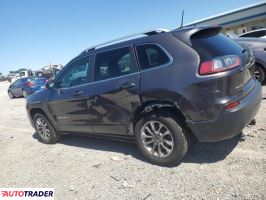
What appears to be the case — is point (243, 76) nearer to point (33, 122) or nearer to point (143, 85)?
point (143, 85)

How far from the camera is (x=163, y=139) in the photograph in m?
4.43

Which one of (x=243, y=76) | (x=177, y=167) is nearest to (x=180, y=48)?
(x=243, y=76)

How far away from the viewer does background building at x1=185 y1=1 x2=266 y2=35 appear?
36781 millimetres

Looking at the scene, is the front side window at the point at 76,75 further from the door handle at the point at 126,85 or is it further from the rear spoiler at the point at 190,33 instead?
the rear spoiler at the point at 190,33

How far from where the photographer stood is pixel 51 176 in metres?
4.99

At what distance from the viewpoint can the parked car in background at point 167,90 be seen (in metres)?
3.89

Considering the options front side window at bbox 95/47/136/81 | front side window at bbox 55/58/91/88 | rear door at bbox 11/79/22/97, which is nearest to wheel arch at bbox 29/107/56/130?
front side window at bbox 55/58/91/88

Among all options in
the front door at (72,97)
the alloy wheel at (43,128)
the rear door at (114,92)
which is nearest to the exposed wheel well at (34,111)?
the alloy wheel at (43,128)

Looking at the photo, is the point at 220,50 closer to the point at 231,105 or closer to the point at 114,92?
the point at 231,105

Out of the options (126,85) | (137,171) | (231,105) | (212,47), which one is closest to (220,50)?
(212,47)

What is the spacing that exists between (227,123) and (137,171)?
1.55 m

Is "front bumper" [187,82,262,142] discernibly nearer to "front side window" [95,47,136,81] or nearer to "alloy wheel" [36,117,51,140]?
"front side window" [95,47,136,81]

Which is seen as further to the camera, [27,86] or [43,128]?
[27,86]

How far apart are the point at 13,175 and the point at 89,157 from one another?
1366mm
